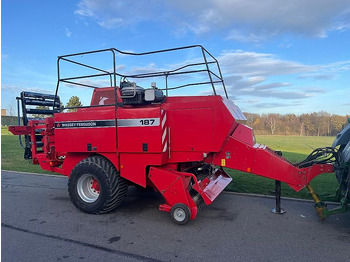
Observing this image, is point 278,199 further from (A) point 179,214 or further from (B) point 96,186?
(B) point 96,186

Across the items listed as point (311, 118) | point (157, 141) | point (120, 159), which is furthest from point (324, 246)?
point (311, 118)

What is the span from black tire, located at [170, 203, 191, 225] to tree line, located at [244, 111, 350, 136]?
3091 cm

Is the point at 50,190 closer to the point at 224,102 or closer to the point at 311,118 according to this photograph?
the point at 224,102

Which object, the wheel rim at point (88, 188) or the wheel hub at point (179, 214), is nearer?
the wheel hub at point (179, 214)

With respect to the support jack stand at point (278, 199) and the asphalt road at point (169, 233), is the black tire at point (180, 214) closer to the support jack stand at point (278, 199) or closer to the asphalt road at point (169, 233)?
the asphalt road at point (169, 233)

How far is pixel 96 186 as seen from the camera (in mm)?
5535

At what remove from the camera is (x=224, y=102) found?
15.6 ft

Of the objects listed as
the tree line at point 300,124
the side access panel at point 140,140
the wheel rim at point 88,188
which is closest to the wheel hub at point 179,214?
the side access panel at point 140,140

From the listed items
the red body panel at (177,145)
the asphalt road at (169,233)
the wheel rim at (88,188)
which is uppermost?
the red body panel at (177,145)

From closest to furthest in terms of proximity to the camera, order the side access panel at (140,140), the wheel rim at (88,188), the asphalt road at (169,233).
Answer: the asphalt road at (169,233) → the side access panel at (140,140) → the wheel rim at (88,188)

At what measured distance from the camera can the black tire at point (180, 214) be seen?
14.9ft

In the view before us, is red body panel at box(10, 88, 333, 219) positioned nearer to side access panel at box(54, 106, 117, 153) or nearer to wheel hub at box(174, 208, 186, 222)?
side access panel at box(54, 106, 117, 153)

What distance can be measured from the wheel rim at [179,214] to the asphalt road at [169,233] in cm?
15

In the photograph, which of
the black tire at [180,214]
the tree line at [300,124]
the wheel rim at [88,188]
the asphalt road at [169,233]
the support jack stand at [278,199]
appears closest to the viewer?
the asphalt road at [169,233]
